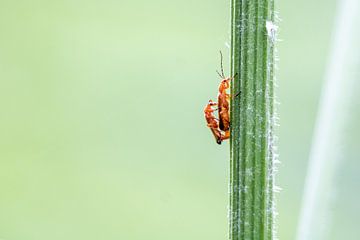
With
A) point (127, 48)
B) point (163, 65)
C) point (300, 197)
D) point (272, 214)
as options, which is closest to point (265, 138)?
point (272, 214)

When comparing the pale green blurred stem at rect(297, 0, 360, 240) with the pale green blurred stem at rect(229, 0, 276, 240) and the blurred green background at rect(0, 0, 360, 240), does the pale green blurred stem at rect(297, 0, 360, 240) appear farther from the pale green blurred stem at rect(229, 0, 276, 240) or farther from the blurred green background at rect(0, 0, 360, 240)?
the blurred green background at rect(0, 0, 360, 240)

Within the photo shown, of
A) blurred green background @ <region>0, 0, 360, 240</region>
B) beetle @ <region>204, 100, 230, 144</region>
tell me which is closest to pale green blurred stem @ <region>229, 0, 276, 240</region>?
beetle @ <region>204, 100, 230, 144</region>

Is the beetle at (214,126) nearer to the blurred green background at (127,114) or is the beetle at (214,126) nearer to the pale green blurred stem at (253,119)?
the pale green blurred stem at (253,119)

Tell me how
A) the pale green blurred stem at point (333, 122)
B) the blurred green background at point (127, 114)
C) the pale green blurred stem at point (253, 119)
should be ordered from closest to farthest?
the pale green blurred stem at point (253, 119), the pale green blurred stem at point (333, 122), the blurred green background at point (127, 114)

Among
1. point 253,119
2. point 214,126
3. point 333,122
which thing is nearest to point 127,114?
point 214,126

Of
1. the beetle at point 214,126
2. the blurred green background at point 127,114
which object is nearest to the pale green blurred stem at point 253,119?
the beetle at point 214,126

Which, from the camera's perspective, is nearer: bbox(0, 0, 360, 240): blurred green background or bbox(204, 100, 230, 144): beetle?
bbox(204, 100, 230, 144): beetle
